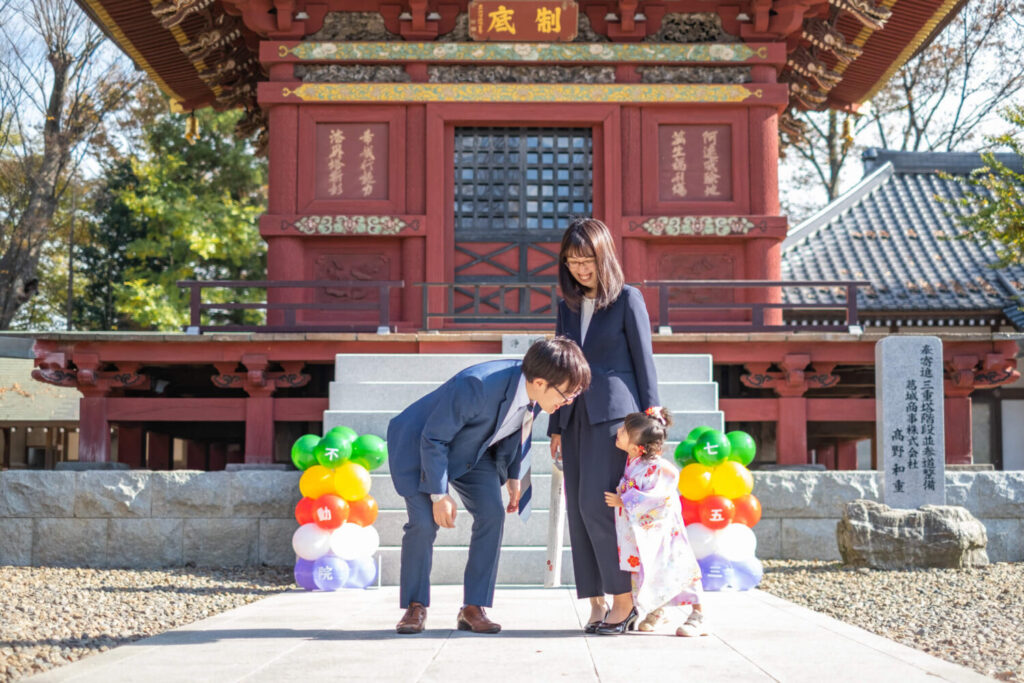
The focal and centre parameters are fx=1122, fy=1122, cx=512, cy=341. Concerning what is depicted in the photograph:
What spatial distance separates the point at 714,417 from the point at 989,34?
16639 mm

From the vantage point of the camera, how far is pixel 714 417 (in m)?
8.55

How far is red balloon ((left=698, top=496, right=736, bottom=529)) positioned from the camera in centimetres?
710

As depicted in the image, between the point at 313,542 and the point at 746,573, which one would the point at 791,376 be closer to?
the point at 746,573

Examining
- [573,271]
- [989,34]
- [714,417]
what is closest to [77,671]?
[573,271]

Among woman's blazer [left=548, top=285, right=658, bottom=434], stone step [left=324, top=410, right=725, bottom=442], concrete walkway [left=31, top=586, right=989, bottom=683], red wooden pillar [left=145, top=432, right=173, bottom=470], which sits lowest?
concrete walkway [left=31, top=586, right=989, bottom=683]

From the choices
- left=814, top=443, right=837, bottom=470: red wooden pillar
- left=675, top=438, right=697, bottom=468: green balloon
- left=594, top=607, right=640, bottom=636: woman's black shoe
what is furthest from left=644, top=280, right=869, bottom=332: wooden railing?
left=814, top=443, right=837, bottom=470: red wooden pillar

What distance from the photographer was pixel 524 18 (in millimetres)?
11734

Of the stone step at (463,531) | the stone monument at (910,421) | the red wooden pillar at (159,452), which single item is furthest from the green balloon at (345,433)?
the red wooden pillar at (159,452)

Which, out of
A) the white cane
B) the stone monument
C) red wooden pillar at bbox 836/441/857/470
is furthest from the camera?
red wooden pillar at bbox 836/441/857/470

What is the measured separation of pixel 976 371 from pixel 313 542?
645cm

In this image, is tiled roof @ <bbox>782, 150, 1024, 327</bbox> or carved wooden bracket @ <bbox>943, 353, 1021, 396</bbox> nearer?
carved wooden bracket @ <bbox>943, 353, 1021, 396</bbox>

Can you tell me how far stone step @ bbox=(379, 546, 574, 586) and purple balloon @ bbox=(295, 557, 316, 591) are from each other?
514 millimetres

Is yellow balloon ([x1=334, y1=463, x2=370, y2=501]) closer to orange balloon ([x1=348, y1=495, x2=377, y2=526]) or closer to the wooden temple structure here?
orange balloon ([x1=348, y1=495, x2=377, y2=526])

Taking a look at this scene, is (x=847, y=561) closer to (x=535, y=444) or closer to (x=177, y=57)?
(x=535, y=444)
